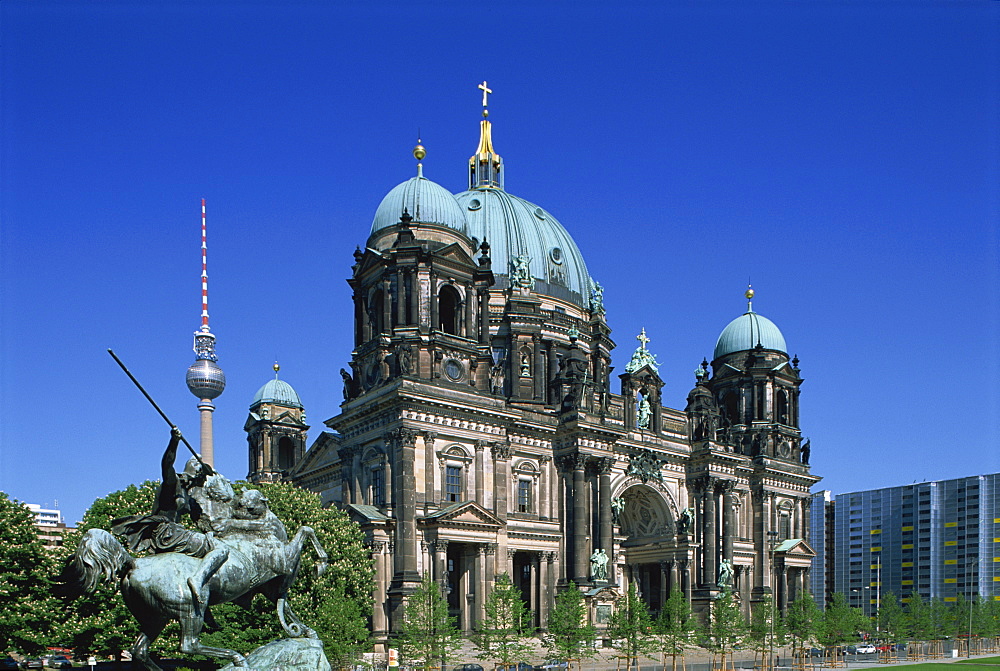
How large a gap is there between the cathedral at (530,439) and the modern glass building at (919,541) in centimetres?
7535

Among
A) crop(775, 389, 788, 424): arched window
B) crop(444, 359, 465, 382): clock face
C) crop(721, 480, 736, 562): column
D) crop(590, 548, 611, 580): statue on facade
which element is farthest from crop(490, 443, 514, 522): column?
crop(775, 389, 788, 424): arched window

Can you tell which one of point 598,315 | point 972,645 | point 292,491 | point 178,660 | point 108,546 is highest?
point 598,315

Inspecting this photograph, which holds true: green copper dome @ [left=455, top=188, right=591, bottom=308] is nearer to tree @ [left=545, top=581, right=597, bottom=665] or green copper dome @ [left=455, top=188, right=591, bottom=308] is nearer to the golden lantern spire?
the golden lantern spire

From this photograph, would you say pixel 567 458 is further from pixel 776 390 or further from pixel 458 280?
pixel 776 390

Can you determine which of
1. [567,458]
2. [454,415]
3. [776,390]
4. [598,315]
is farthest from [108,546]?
[776,390]

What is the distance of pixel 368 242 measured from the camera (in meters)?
73.8

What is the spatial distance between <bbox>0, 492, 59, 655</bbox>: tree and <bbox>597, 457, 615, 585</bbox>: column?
142 feet

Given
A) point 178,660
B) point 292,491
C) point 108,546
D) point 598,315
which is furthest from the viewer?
point 598,315

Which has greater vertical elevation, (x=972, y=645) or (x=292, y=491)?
(x=292, y=491)

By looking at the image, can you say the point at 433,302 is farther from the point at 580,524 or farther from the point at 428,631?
the point at 428,631

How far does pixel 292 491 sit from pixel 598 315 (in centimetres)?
4644

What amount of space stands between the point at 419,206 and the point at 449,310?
28.2 ft

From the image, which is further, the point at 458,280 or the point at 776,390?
the point at 776,390

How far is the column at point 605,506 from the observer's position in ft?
249
